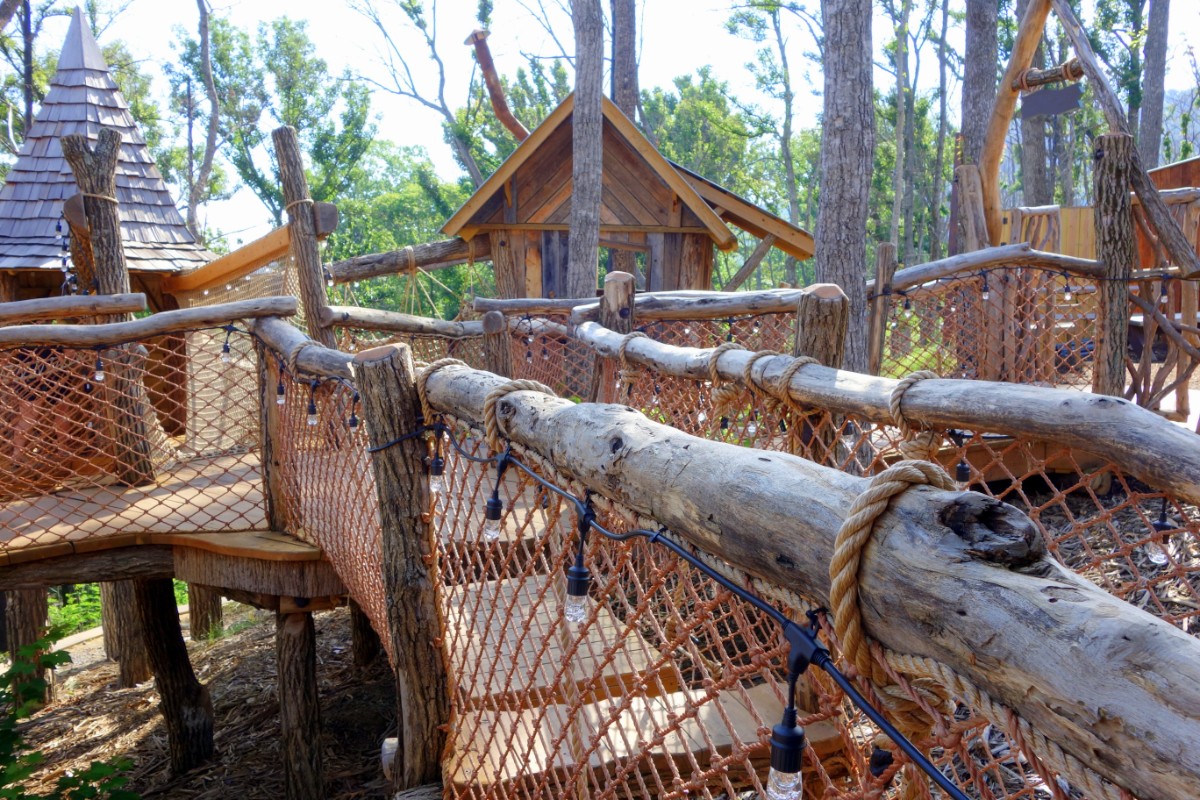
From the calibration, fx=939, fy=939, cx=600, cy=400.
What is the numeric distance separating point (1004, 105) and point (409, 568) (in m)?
7.96

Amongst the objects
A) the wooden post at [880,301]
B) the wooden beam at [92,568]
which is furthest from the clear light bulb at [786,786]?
the wooden post at [880,301]

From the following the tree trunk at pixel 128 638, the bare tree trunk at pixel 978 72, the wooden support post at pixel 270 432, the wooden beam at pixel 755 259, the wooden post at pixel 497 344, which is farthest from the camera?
the bare tree trunk at pixel 978 72

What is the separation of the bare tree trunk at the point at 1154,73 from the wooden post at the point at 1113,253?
1980cm

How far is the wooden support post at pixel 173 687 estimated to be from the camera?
579 cm

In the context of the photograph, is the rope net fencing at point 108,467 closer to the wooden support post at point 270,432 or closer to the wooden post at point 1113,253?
the wooden support post at point 270,432

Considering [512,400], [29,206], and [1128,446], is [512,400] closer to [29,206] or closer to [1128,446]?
[1128,446]

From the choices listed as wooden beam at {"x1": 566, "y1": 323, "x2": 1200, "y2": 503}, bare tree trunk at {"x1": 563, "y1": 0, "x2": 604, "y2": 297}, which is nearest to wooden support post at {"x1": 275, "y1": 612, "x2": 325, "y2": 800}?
wooden beam at {"x1": 566, "y1": 323, "x2": 1200, "y2": 503}

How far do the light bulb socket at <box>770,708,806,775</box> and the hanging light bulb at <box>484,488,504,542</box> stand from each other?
1.05 metres

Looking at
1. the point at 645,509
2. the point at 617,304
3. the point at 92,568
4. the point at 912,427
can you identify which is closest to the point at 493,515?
the point at 645,509

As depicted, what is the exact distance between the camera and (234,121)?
26.9 metres

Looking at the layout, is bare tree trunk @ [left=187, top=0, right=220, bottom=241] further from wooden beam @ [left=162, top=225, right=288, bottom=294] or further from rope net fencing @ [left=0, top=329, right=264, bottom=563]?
rope net fencing @ [left=0, top=329, right=264, bottom=563]

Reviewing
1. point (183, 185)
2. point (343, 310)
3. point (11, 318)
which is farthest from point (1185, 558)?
point (183, 185)

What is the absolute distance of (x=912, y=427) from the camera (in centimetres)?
223

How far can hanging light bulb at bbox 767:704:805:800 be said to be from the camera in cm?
99
